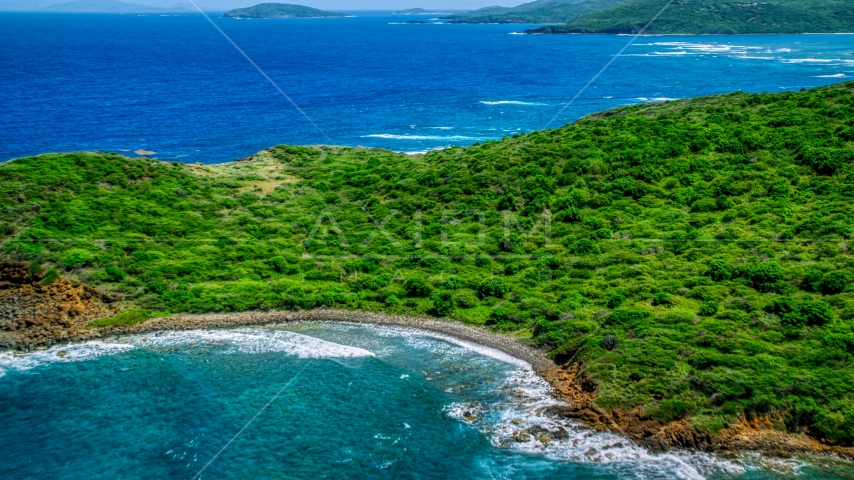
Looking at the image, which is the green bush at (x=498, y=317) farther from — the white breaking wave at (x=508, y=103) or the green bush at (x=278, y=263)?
the white breaking wave at (x=508, y=103)

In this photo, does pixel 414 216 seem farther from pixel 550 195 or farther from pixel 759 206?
pixel 759 206

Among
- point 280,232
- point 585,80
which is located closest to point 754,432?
point 280,232

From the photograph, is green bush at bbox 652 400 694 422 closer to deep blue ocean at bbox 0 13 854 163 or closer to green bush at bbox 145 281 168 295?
green bush at bbox 145 281 168 295

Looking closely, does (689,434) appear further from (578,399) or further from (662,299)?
(662,299)

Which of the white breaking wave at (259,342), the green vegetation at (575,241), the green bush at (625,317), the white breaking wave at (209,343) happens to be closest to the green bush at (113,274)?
the green vegetation at (575,241)

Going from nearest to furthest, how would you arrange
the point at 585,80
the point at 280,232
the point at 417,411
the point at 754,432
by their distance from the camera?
the point at 754,432
the point at 417,411
the point at 280,232
the point at 585,80

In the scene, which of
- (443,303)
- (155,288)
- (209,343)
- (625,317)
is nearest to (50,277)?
(155,288)
